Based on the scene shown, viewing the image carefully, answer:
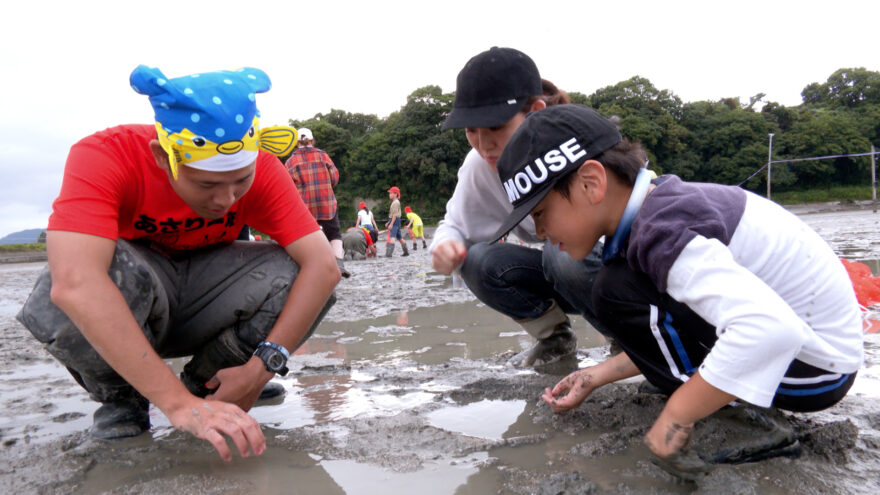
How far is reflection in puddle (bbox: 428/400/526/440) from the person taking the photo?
1.84 m

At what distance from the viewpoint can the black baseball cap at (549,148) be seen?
1.46m

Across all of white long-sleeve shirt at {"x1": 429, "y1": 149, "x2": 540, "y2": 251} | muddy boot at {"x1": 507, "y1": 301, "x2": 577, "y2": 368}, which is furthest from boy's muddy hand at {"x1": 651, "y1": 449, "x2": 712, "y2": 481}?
white long-sleeve shirt at {"x1": 429, "y1": 149, "x2": 540, "y2": 251}

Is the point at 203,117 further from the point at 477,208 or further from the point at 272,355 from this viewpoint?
the point at 477,208

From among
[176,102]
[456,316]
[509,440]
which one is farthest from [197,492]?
[456,316]

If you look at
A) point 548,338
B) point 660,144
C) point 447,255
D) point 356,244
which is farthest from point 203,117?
point 660,144

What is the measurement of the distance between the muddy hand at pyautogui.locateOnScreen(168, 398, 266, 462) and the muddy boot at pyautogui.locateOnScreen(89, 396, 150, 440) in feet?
1.54

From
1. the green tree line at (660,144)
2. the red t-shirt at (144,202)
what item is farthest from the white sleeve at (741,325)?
the green tree line at (660,144)

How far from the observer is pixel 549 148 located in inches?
57.6

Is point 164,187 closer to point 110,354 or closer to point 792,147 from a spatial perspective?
point 110,354

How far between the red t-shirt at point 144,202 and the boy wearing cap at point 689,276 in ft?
2.75

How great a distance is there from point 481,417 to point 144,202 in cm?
124

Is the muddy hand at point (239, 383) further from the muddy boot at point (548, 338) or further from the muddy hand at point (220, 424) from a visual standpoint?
the muddy boot at point (548, 338)

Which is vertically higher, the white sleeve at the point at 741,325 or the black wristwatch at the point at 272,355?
the white sleeve at the point at 741,325

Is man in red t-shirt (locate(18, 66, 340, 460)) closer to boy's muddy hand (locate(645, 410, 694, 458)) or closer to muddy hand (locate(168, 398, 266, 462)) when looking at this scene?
muddy hand (locate(168, 398, 266, 462))
